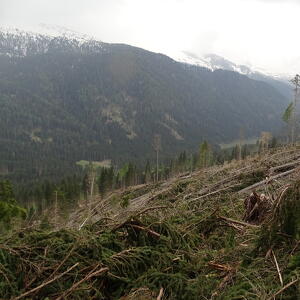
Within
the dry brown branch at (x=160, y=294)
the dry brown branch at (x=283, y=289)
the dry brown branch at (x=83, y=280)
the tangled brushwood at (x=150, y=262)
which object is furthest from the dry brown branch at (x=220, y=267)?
the dry brown branch at (x=83, y=280)

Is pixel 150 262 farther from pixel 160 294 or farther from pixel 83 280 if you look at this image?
pixel 83 280

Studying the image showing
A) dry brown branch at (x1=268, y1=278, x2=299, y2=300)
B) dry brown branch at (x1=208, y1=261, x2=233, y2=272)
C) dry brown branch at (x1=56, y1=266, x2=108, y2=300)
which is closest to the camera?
dry brown branch at (x1=268, y1=278, x2=299, y2=300)

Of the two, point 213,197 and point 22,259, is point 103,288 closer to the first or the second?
point 22,259

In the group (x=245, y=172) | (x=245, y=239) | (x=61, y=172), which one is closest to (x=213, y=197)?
(x=245, y=172)

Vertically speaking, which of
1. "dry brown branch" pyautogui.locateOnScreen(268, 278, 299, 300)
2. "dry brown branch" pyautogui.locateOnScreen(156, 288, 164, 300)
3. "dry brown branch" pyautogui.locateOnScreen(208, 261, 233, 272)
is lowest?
"dry brown branch" pyautogui.locateOnScreen(156, 288, 164, 300)

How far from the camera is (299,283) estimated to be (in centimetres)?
284

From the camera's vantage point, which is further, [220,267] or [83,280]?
[220,267]

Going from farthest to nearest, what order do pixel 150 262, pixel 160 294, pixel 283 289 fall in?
pixel 150 262
pixel 160 294
pixel 283 289

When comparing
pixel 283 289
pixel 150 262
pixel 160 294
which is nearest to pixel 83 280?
pixel 160 294

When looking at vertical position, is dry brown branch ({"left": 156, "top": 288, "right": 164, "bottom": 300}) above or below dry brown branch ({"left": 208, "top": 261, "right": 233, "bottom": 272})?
below

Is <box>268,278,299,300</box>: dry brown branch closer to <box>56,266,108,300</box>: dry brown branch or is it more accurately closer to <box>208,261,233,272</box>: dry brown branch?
Answer: <box>208,261,233,272</box>: dry brown branch

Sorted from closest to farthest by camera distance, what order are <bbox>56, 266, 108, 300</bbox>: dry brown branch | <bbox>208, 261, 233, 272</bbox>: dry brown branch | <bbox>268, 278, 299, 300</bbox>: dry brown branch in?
<bbox>268, 278, 299, 300</bbox>: dry brown branch, <bbox>56, 266, 108, 300</bbox>: dry brown branch, <bbox>208, 261, 233, 272</bbox>: dry brown branch

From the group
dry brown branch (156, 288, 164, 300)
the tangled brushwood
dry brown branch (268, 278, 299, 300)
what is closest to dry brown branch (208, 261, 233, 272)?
the tangled brushwood

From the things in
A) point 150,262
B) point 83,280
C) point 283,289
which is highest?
point 283,289
